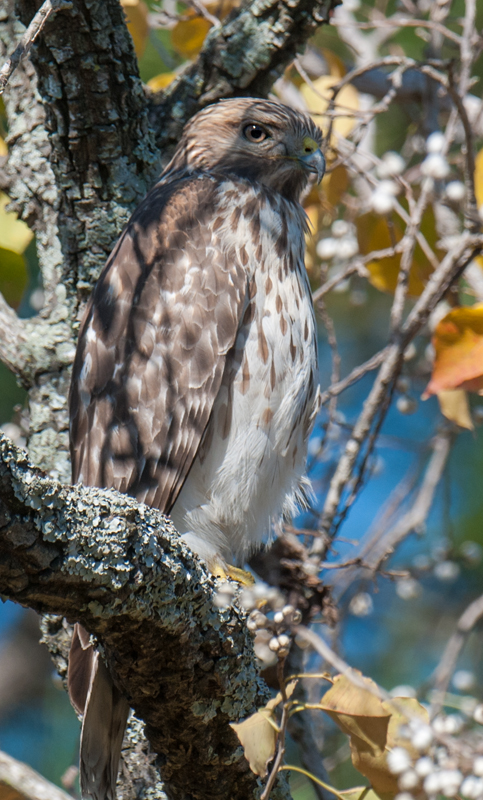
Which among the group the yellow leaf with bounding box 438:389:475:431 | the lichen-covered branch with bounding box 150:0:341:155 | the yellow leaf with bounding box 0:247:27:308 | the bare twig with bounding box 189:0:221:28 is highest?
the bare twig with bounding box 189:0:221:28

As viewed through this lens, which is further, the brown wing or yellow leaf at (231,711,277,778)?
the brown wing

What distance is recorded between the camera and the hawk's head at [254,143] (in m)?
3.12

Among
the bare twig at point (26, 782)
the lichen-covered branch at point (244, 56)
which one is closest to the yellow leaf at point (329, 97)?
the lichen-covered branch at point (244, 56)

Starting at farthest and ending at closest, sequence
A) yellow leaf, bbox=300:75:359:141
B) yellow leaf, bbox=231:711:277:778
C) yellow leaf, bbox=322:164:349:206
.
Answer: yellow leaf, bbox=300:75:359:141, yellow leaf, bbox=322:164:349:206, yellow leaf, bbox=231:711:277:778

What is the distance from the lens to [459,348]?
8.77 ft

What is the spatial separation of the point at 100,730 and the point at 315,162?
2.01 metres

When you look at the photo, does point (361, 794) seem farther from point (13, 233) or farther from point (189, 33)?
point (189, 33)

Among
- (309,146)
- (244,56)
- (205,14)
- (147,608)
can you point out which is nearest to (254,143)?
(309,146)

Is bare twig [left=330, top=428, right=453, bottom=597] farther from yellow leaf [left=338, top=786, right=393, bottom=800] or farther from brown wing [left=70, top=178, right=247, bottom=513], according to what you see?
yellow leaf [left=338, top=786, right=393, bottom=800]

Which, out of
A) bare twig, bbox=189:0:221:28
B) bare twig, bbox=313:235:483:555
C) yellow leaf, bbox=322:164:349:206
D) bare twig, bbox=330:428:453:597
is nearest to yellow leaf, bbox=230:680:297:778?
bare twig, bbox=313:235:483:555

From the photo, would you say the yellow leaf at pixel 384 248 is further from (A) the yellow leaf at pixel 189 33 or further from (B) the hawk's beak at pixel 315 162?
(A) the yellow leaf at pixel 189 33

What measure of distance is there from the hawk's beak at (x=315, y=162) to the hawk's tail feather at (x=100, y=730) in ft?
5.79

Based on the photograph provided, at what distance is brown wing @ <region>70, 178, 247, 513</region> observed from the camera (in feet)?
8.77

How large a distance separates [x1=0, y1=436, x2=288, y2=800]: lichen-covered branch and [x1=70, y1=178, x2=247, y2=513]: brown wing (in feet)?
2.31
